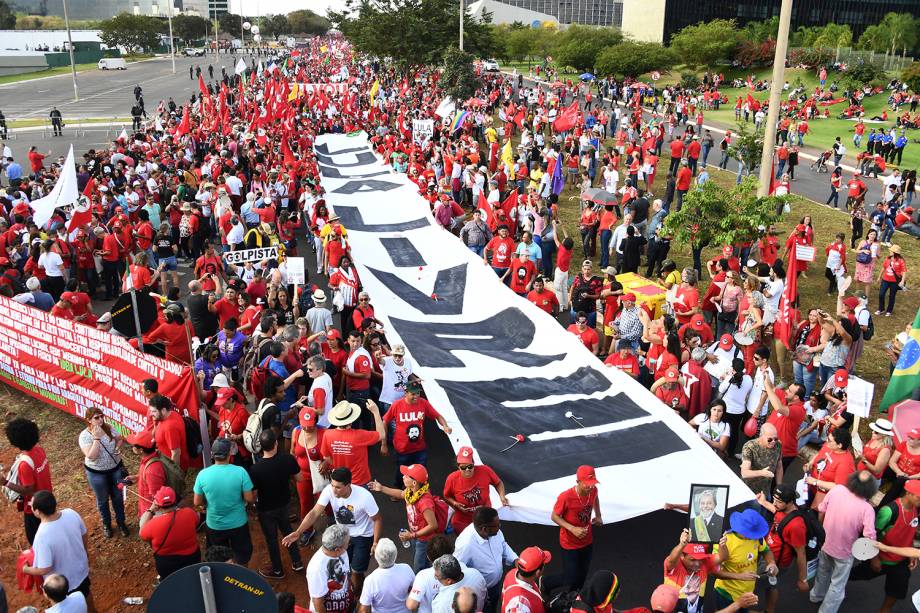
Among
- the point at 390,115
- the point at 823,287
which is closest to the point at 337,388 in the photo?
the point at 823,287

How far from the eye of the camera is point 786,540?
6070mm

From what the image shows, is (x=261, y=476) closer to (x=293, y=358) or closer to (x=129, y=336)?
(x=293, y=358)

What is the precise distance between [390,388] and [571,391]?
221cm

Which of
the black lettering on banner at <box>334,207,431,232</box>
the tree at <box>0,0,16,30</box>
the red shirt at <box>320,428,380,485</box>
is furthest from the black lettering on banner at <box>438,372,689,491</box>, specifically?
the tree at <box>0,0,16,30</box>

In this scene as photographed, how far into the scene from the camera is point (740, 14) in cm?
8200

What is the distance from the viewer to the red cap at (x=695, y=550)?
18.0 feet

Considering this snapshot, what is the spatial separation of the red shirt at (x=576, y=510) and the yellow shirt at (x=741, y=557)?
111cm

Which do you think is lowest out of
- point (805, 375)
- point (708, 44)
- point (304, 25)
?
point (805, 375)

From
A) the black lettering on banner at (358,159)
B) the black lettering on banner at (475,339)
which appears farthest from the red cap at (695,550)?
the black lettering on banner at (358,159)

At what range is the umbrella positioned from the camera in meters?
7.58

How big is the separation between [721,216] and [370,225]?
26.1 ft

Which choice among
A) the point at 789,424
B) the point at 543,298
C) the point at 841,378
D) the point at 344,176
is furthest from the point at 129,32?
the point at 789,424

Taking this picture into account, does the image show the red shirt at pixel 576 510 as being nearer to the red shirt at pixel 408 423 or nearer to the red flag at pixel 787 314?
the red shirt at pixel 408 423

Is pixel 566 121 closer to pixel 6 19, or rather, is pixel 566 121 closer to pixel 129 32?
pixel 129 32
